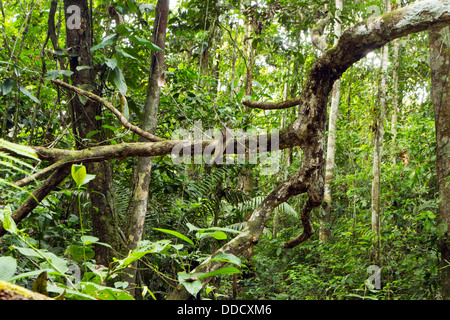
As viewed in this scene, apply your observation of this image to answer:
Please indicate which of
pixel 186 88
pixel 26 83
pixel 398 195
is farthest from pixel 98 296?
pixel 398 195

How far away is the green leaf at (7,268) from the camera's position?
2.11 feet

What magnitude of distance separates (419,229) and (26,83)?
4.89 metres

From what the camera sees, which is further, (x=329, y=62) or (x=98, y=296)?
(x=329, y=62)

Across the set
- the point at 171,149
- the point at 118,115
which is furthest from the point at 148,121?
the point at 171,149

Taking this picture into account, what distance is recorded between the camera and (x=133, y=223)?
2.26 metres

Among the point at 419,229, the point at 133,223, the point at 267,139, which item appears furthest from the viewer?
the point at 419,229

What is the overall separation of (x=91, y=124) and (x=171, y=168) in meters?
1.01

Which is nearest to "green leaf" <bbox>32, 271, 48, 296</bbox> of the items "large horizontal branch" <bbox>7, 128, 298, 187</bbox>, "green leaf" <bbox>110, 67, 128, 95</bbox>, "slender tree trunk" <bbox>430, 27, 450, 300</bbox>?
"large horizontal branch" <bbox>7, 128, 298, 187</bbox>

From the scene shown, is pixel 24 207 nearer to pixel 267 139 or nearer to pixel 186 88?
pixel 267 139

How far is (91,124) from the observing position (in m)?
2.45

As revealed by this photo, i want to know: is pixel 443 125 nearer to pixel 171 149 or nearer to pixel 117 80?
pixel 171 149

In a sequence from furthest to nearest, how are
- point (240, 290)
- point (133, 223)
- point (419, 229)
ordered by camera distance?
point (240, 290), point (419, 229), point (133, 223)
